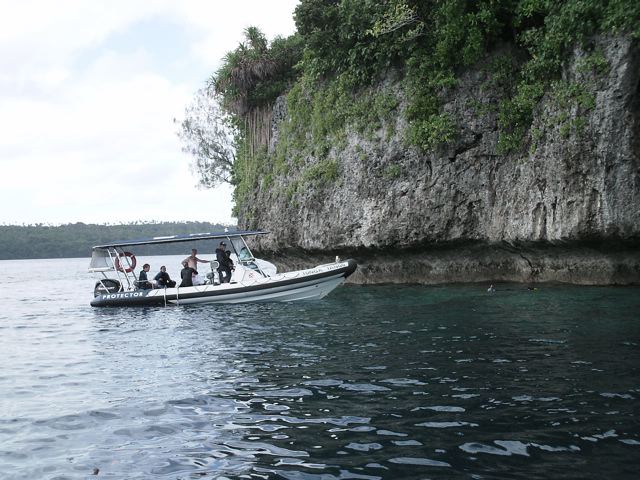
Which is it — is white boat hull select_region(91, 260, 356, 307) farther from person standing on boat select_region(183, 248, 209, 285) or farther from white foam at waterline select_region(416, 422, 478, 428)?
white foam at waterline select_region(416, 422, 478, 428)

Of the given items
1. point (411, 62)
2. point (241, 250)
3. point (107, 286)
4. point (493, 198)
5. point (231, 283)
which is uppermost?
point (411, 62)

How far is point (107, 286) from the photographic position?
75.2 ft

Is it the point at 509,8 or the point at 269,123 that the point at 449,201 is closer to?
the point at 509,8

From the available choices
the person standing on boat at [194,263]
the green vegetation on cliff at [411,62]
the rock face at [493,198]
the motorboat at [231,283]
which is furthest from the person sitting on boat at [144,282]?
the green vegetation on cliff at [411,62]

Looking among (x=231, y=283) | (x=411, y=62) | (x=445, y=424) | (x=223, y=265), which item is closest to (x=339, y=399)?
(x=445, y=424)

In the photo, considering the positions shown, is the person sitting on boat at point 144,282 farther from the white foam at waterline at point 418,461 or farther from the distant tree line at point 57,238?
the distant tree line at point 57,238

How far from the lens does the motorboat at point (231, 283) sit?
20.0 meters

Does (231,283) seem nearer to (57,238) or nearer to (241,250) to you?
(241,250)

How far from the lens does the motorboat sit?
2002 cm

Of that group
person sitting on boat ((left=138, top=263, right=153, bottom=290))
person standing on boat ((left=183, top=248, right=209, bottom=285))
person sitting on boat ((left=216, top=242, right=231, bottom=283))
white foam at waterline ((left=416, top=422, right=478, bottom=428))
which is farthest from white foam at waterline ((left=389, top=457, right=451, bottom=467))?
person sitting on boat ((left=138, top=263, right=153, bottom=290))

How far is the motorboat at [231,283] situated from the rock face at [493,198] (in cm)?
432

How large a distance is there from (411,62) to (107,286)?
1418 centimetres

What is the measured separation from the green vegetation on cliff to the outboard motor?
31.4ft

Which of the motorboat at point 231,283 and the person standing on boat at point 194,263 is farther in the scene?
the person standing on boat at point 194,263
